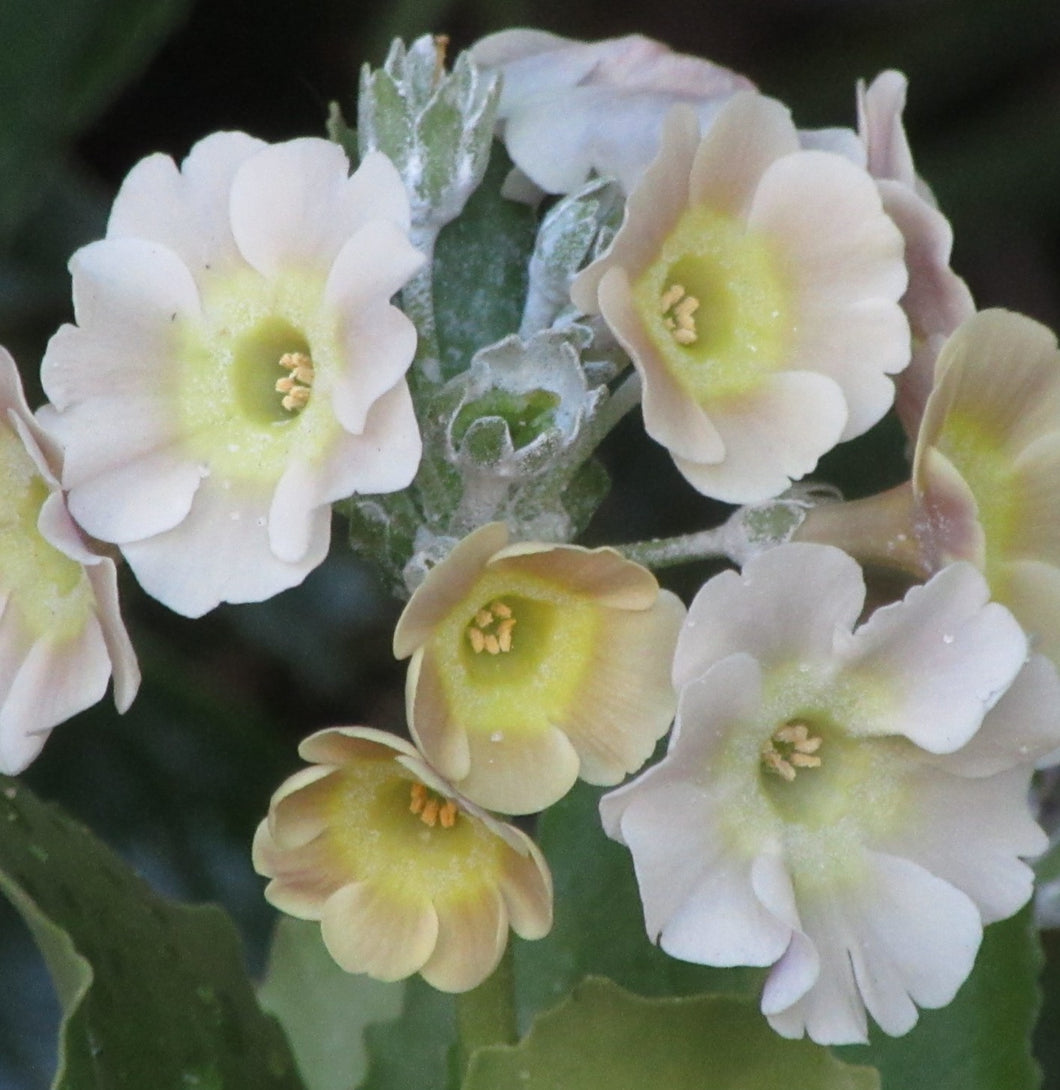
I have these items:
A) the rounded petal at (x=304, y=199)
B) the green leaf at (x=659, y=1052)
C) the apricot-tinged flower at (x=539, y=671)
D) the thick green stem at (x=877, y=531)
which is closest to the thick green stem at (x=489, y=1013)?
the green leaf at (x=659, y=1052)

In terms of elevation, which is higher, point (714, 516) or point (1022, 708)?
point (1022, 708)

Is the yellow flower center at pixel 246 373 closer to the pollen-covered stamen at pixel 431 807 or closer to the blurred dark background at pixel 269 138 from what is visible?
the pollen-covered stamen at pixel 431 807

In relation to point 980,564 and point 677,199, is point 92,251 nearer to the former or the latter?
point 677,199

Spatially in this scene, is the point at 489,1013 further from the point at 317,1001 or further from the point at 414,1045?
the point at 317,1001

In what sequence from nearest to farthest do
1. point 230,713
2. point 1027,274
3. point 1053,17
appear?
point 230,713 < point 1053,17 < point 1027,274

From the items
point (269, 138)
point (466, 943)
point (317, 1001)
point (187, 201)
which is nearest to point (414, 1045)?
point (317, 1001)

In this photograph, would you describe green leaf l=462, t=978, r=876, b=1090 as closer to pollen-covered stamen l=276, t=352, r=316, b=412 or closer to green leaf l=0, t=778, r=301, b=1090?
green leaf l=0, t=778, r=301, b=1090

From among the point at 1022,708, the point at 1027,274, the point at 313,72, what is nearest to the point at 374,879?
the point at 1022,708
